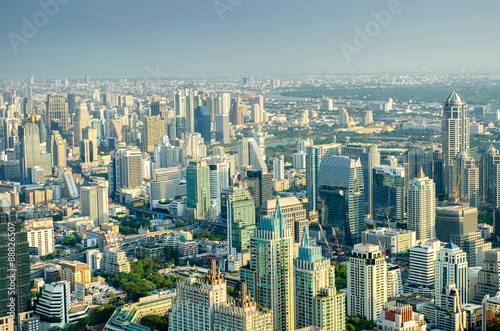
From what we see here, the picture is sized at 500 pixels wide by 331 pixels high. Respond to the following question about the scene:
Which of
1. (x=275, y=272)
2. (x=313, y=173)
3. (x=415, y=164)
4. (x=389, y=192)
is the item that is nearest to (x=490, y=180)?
(x=415, y=164)

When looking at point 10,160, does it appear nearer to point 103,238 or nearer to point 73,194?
point 73,194

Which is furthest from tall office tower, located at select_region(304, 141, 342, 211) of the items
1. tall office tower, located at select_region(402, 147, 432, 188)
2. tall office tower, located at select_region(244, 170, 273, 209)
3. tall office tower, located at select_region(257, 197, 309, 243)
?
tall office tower, located at select_region(257, 197, 309, 243)

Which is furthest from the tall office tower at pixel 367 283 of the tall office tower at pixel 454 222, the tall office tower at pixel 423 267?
the tall office tower at pixel 454 222

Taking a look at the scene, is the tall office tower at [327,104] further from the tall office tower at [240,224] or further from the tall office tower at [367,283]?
the tall office tower at [367,283]

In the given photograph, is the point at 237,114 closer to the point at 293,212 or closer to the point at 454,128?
the point at 454,128

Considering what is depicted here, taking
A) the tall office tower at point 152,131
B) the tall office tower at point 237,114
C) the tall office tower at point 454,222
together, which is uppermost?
the tall office tower at point 237,114

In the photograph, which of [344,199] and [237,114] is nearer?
[344,199]

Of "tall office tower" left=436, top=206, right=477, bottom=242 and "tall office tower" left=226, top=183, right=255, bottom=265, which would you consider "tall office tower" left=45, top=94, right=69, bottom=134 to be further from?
"tall office tower" left=436, top=206, right=477, bottom=242
